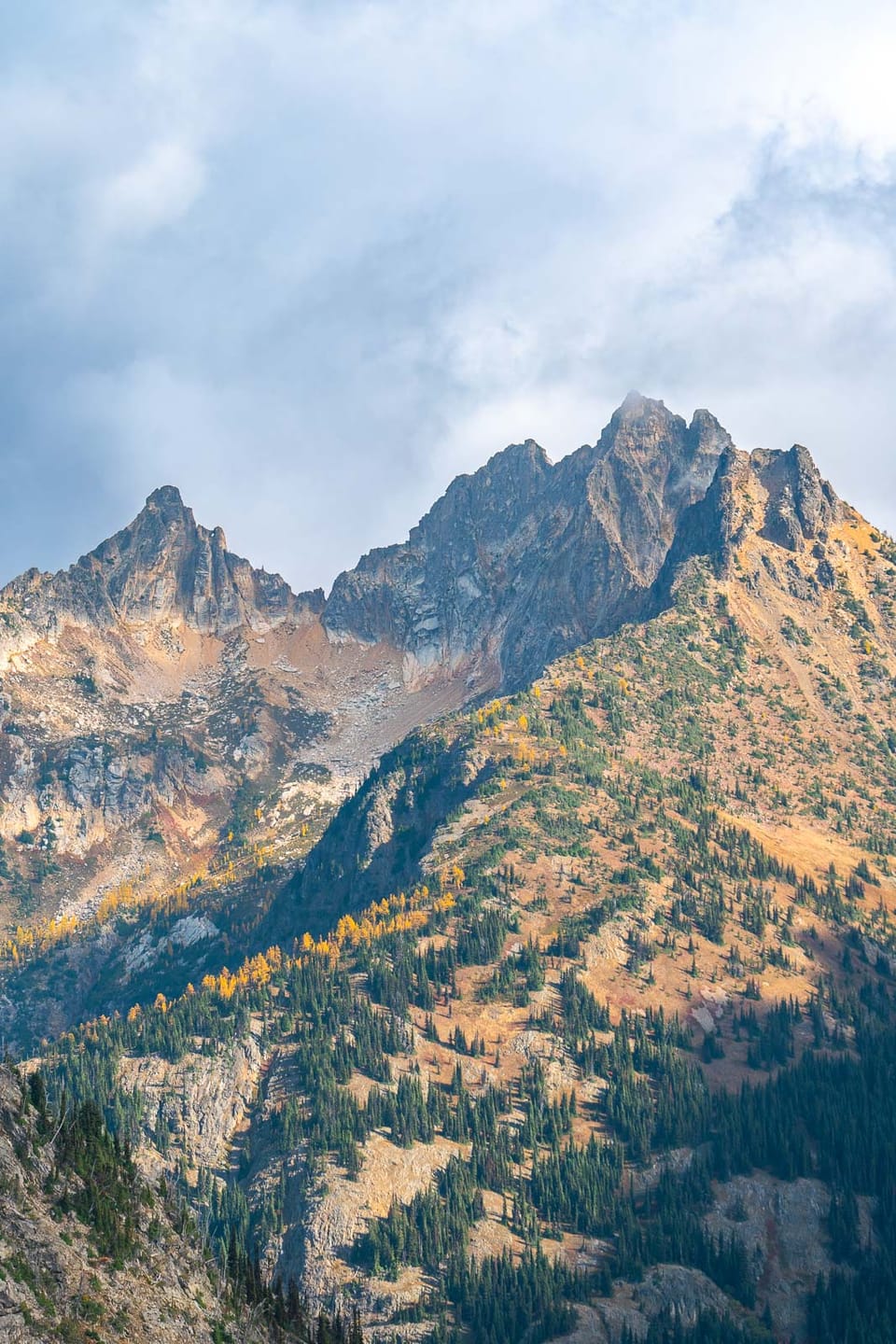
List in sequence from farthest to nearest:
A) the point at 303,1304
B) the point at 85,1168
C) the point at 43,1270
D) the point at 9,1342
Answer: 1. the point at 303,1304
2. the point at 85,1168
3. the point at 43,1270
4. the point at 9,1342

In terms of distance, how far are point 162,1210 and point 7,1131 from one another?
87.0ft

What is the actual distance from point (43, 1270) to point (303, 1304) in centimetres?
7617

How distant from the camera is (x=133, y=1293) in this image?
142 meters

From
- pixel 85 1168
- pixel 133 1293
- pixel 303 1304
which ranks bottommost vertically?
pixel 303 1304

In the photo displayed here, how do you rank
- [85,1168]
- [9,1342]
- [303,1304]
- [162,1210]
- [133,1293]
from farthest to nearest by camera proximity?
[303,1304] → [162,1210] → [85,1168] → [133,1293] → [9,1342]

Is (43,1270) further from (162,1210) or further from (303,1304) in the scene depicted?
(303,1304)

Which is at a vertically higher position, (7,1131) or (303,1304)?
(7,1131)

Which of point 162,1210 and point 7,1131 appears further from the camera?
point 162,1210

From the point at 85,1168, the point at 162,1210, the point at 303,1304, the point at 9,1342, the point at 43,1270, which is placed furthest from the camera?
the point at 303,1304

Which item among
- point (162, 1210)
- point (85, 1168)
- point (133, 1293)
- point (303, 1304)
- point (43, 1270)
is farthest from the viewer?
point (303, 1304)

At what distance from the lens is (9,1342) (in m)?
120

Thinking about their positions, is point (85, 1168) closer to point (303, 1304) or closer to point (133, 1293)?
point (133, 1293)

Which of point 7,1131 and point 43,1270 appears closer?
point 43,1270

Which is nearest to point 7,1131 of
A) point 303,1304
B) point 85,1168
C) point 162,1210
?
point 85,1168
